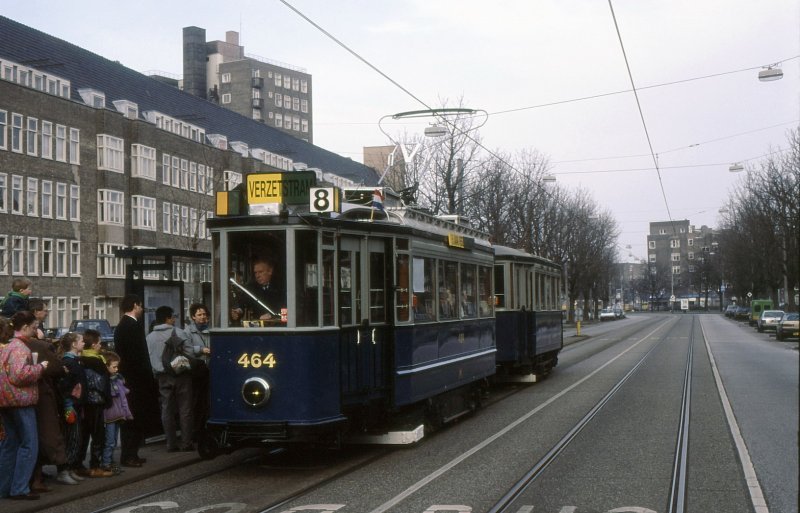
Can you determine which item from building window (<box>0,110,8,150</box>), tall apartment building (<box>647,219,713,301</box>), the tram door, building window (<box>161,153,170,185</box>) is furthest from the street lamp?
tall apartment building (<box>647,219,713,301</box>)

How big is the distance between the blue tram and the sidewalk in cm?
69

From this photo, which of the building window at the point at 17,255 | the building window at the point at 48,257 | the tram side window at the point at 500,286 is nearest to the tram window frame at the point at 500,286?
the tram side window at the point at 500,286

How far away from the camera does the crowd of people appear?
28.6 ft

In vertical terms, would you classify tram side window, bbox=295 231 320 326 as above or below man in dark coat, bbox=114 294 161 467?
above

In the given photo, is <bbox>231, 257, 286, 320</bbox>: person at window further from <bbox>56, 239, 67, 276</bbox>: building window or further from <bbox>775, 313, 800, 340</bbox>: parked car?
<bbox>56, 239, 67, 276</bbox>: building window

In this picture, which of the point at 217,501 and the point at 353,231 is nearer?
the point at 217,501

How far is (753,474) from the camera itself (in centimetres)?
959

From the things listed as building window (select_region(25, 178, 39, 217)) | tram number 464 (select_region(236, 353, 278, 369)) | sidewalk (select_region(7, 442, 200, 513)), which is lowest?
sidewalk (select_region(7, 442, 200, 513))

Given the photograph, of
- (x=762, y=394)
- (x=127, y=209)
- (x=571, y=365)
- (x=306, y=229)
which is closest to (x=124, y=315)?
(x=306, y=229)

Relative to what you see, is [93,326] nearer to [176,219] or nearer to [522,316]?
[176,219]

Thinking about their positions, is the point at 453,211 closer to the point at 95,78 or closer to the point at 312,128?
the point at 95,78

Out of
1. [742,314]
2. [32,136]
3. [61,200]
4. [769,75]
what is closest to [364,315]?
[769,75]

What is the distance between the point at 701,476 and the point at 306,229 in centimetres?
465

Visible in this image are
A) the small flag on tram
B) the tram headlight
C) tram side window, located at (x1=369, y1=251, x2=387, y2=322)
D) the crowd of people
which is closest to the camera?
the crowd of people
